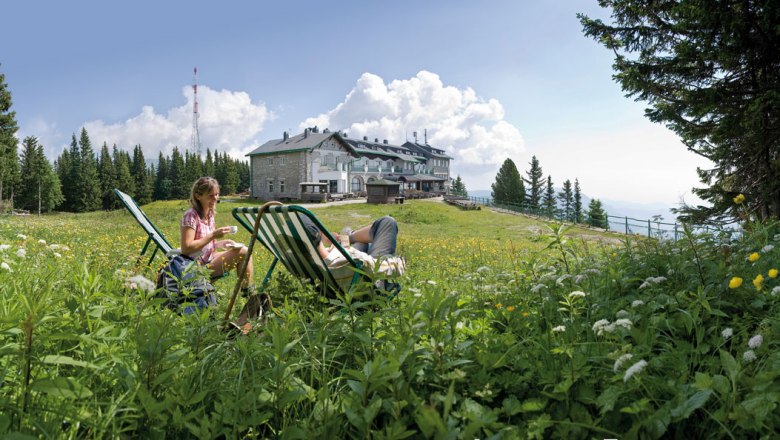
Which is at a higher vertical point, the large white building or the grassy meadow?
the large white building

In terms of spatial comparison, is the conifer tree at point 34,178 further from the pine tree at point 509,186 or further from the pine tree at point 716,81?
the pine tree at point 716,81

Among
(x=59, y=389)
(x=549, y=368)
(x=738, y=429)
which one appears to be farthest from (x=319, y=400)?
(x=738, y=429)

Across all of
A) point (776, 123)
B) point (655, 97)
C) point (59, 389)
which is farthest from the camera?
point (655, 97)

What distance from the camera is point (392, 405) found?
4.10ft

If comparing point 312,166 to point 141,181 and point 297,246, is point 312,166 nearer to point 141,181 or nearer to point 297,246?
point 141,181

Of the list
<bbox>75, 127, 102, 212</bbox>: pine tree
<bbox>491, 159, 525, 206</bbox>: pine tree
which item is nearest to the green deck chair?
<bbox>491, 159, 525, 206</bbox>: pine tree

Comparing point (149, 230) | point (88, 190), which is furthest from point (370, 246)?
point (88, 190)

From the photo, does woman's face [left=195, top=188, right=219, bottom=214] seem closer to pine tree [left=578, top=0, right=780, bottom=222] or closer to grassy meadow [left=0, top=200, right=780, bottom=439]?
grassy meadow [left=0, top=200, right=780, bottom=439]

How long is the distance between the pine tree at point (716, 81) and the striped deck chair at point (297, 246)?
253 inches

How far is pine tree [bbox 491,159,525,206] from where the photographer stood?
53.0 metres

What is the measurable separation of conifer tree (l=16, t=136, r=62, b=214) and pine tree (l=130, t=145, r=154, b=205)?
493 inches

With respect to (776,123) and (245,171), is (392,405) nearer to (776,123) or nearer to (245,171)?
(776,123)

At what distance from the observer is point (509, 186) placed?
5359 centimetres

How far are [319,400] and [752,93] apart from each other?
827 centimetres
